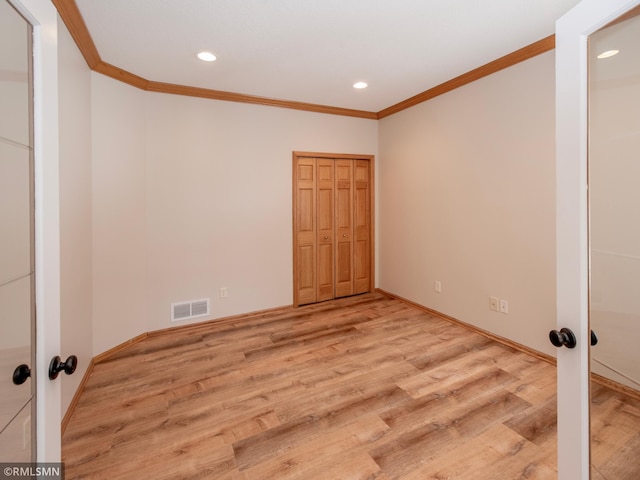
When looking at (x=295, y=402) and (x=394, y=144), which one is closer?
(x=295, y=402)

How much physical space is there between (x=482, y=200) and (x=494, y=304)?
1.05 meters

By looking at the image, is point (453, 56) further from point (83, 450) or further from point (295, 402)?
point (83, 450)

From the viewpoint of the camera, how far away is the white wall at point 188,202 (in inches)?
110

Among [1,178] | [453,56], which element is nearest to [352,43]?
[453,56]

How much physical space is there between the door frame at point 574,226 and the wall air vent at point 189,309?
3.29m

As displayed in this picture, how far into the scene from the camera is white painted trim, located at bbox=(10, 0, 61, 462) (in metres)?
0.90

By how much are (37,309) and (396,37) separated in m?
2.73

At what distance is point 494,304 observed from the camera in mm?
3051

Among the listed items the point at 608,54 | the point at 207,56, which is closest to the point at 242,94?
the point at 207,56

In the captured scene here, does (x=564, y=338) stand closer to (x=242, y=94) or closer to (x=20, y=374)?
(x=20, y=374)

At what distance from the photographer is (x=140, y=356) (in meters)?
2.81

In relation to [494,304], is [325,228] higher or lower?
higher

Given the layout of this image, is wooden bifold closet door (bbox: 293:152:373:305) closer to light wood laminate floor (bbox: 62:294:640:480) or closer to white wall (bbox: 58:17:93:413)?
light wood laminate floor (bbox: 62:294:640:480)

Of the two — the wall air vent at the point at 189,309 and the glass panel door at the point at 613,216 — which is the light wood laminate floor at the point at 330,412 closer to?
the glass panel door at the point at 613,216
